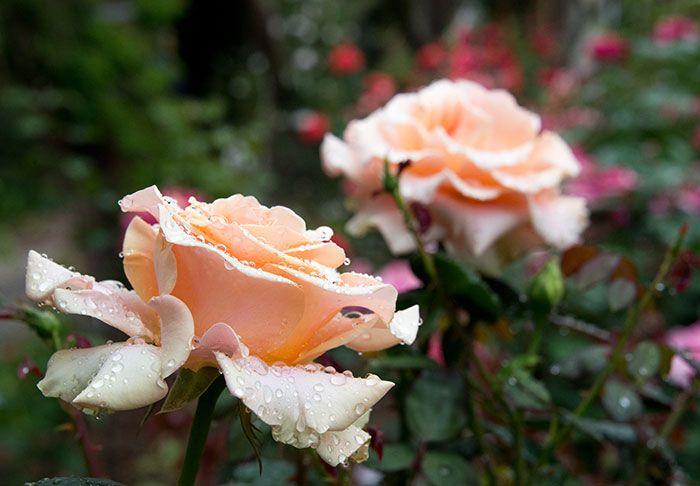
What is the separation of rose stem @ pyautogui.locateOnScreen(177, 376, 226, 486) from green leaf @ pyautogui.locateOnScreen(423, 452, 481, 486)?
17 centimetres

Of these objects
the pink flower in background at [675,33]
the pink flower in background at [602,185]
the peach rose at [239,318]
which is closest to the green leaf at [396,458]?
the peach rose at [239,318]

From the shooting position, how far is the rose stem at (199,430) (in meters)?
0.29

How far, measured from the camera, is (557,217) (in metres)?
0.54

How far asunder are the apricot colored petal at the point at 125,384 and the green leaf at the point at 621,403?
1.19ft

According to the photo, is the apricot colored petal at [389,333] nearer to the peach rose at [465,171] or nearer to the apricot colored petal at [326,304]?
the apricot colored petal at [326,304]

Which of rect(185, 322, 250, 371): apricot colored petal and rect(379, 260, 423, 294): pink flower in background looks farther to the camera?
rect(379, 260, 423, 294): pink flower in background

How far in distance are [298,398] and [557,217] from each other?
358mm

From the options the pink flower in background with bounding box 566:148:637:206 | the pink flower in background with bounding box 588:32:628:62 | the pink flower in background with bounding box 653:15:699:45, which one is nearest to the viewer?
the pink flower in background with bounding box 566:148:637:206

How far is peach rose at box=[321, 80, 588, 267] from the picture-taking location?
0.52 meters

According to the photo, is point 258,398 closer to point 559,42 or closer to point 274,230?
point 274,230

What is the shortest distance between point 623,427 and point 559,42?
3652mm

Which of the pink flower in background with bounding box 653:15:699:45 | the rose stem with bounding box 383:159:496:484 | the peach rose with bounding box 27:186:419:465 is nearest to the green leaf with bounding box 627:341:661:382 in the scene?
the rose stem with bounding box 383:159:496:484

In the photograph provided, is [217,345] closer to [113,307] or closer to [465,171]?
[113,307]

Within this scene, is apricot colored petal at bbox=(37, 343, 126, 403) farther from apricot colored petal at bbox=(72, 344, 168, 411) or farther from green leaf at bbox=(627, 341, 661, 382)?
green leaf at bbox=(627, 341, 661, 382)
